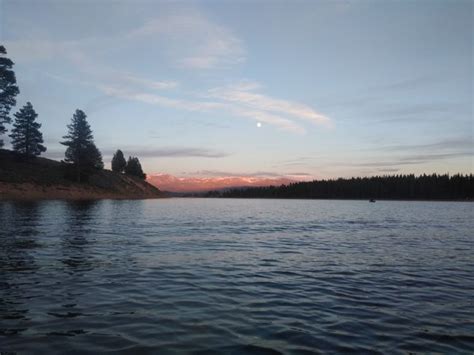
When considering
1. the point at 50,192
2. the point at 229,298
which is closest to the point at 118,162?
the point at 50,192

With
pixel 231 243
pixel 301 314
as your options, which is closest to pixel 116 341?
pixel 301 314

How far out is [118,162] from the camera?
16212cm

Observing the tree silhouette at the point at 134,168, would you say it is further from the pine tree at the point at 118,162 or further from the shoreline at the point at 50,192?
the shoreline at the point at 50,192

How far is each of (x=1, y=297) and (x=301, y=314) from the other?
10.1m

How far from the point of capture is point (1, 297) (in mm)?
12180

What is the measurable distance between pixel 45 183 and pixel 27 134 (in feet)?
73.7

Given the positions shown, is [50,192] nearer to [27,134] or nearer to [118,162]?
[27,134]

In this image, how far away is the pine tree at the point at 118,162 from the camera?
A: 16138cm

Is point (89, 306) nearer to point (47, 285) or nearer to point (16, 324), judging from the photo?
point (16, 324)

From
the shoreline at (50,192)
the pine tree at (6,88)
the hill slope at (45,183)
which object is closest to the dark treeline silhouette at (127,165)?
the hill slope at (45,183)

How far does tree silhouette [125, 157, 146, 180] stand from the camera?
169500 millimetres

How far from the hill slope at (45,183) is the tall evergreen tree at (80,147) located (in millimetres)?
4278

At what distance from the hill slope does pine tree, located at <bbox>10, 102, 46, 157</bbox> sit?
2778mm

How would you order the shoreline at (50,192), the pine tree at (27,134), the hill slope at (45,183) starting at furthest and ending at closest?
the pine tree at (27,134), the hill slope at (45,183), the shoreline at (50,192)
